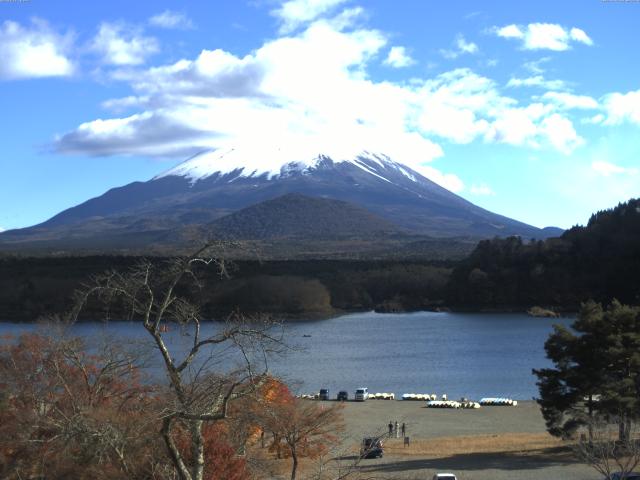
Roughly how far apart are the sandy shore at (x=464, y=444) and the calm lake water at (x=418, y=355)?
8.64 feet

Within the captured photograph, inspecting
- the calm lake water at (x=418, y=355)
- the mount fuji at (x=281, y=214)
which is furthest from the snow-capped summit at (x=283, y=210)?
the calm lake water at (x=418, y=355)

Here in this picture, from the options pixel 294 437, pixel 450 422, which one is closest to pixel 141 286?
pixel 294 437

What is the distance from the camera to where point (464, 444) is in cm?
1864

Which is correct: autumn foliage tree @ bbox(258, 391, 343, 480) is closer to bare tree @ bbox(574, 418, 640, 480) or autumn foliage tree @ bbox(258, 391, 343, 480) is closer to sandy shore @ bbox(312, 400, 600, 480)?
sandy shore @ bbox(312, 400, 600, 480)

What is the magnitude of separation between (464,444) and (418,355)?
2406 centimetres

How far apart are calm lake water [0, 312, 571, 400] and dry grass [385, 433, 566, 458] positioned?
3397 mm

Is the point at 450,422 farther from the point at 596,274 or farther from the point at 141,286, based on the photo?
the point at 596,274

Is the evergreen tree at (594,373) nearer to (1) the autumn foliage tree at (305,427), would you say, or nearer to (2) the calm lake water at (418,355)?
(1) the autumn foliage tree at (305,427)

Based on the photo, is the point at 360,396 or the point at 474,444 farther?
the point at 360,396

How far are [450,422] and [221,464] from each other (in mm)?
15937

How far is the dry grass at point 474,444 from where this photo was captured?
17.3 meters

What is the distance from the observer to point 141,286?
5.44 meters

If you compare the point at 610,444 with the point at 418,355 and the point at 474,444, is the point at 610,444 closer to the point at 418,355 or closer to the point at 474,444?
the point at 474,444

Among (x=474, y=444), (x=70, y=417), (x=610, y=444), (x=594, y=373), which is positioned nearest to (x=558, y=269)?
(x=474, y=444)
